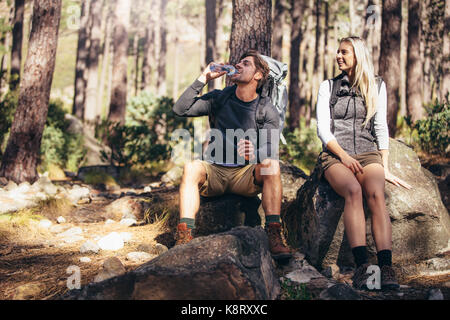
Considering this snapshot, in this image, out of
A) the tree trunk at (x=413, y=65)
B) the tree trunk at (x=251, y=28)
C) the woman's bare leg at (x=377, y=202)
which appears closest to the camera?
the woman's bare leg at (x=377, y=202)

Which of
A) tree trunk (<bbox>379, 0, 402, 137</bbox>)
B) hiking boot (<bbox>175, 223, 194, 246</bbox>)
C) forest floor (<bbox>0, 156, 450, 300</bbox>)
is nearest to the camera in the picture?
forest floor (<bbox>0, 156, 450, 300</bbox>)

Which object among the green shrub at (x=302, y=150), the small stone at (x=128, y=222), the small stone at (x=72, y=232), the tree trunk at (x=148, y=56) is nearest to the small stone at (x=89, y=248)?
the small stone at (x=72, y=232)

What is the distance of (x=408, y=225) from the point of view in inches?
157

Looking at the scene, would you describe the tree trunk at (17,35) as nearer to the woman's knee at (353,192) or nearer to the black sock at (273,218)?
the black sock at (273,218)

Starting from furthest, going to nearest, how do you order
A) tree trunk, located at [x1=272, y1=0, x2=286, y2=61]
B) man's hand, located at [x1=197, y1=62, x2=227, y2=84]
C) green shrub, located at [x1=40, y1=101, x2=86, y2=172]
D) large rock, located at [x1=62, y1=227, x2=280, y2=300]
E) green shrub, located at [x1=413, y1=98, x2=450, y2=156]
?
tree trunk, located at [x1=272, y1=0, x2=286, y2=61]
green shrub, located at [x1=40, y1=101, x2=86, y2=172]
green shrub, located at [x1=413, y1=98, x2=450, y2=156]
man's hand, located at [x1=197, y1=62, x2=227, y2=84]
large rock, located at [x1=62, y1=227, x2=280, y2=300]

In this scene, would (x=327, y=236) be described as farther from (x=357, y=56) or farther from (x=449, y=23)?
(x=449, y=23)

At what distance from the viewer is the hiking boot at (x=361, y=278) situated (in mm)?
3192

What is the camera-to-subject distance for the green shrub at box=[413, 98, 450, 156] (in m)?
7.52

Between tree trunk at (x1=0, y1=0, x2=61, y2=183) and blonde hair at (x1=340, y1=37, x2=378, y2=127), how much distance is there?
5333 mm

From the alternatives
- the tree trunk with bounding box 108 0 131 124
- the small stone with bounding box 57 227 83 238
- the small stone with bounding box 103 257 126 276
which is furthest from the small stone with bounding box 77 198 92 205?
the tree trunk with bounding box 108 0 131 124

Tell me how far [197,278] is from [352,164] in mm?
1876

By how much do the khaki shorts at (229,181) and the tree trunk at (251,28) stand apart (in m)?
2.10

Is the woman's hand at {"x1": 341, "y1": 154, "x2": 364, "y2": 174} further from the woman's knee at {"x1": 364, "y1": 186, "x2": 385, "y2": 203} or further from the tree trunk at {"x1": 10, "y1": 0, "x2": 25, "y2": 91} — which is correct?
the tree trunk at {"x1": 10, "y1": 0, "x2": 25, "y2": 91}

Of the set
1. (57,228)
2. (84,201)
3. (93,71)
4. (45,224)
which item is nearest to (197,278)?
(57,228)
